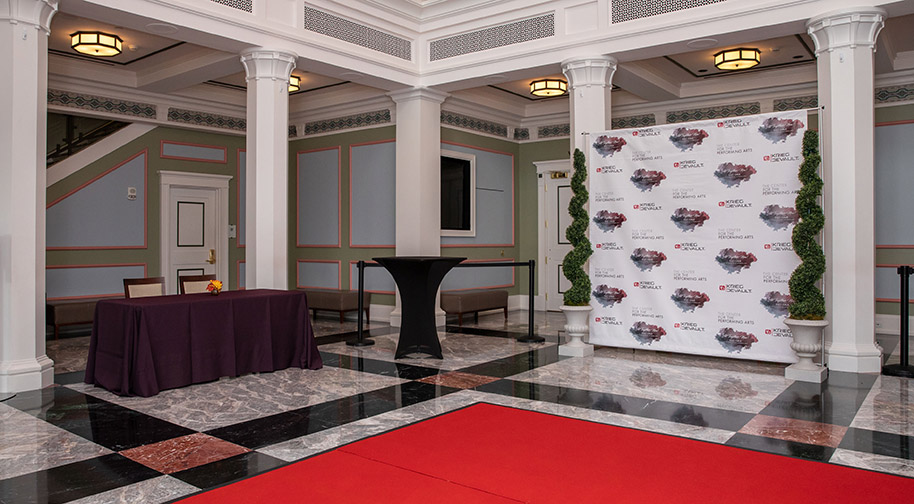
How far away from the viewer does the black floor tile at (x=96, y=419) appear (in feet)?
12.8

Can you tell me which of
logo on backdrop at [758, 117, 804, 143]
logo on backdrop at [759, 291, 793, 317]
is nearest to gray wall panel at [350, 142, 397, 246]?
logo on backdrop at [758, 117, 804, 143]

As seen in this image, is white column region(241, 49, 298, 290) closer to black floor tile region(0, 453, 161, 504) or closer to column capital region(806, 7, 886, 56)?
black floor tile region(0, 453, 161, 504)

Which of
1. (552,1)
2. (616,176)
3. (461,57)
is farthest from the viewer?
(461,57)

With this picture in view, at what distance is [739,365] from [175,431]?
4835 mm

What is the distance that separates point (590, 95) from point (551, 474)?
4.80 m

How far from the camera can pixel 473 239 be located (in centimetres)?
1030

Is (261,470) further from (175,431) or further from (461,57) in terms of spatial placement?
(461,57)

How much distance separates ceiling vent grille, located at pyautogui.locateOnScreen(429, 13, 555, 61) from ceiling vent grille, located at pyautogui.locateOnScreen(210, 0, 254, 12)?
8.13 feet

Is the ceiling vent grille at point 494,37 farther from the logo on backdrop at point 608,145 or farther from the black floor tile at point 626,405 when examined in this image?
the black floor tile at point 626,405

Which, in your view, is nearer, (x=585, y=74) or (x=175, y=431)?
(x=175, y=431)

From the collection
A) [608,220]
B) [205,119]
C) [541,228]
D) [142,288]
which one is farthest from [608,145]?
[205,119]

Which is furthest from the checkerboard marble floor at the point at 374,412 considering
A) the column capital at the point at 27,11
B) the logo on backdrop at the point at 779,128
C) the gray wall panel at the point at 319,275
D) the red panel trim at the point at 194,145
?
the red panel trim at the point at 194,145

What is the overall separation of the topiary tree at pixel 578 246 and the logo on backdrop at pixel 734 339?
4.24 feet

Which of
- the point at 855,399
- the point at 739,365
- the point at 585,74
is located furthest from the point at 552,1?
the point at 855,399
